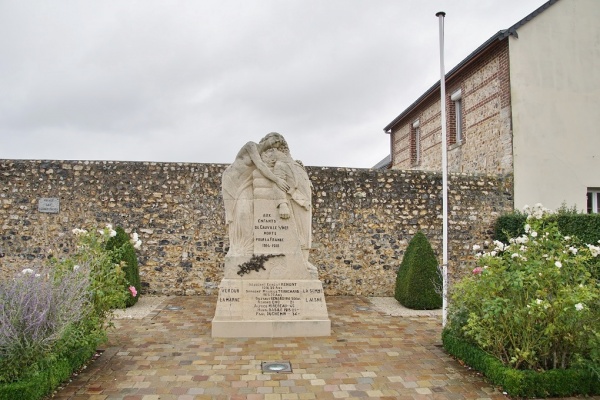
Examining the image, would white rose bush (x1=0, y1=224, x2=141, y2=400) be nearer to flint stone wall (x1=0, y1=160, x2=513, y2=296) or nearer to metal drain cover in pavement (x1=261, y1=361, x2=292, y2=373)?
metal drain cover in pavement (x1=261, y1=361, x2=292, y2=373)

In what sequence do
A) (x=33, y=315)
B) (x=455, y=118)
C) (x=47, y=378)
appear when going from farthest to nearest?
(x=455, y=118), (x=33, y=315), (x=47, y=378)

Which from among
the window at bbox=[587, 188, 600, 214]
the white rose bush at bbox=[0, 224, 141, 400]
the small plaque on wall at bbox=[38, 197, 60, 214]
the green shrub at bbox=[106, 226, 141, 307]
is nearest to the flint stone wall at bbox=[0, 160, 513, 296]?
the small plaque on wall at bbox=[38, 197, 60, 214]

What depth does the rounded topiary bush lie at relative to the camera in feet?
30.4

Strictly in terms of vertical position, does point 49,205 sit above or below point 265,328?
above

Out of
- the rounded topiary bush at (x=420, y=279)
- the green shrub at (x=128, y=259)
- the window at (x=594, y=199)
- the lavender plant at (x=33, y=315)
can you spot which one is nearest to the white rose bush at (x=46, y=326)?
the lavender plant at (x=33, y=315)

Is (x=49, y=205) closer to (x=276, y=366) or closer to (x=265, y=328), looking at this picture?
(x=265, y=328)

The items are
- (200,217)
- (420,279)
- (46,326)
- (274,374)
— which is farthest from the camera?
(200,217)

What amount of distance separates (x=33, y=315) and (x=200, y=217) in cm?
637

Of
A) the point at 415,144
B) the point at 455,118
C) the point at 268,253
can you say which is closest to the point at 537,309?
the point at 268,253

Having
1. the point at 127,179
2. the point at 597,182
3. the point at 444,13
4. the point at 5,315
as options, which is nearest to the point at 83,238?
the point at 5,315

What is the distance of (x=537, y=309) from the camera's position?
15.0 ft

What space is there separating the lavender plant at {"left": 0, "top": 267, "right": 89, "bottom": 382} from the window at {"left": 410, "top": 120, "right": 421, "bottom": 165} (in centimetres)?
1558

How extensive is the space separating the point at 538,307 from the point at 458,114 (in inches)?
466

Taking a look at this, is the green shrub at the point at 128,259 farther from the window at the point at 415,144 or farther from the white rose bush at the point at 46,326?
the window at the point at 415,144
